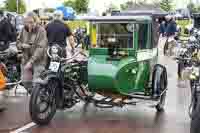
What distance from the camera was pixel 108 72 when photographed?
8289 millimetres

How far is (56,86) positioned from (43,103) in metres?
0.40

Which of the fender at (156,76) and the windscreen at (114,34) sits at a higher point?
the windscreen at (114,34)

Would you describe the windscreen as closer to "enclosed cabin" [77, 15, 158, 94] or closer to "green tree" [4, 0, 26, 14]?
"enclosed cabin" [77, 15, 158, 94]

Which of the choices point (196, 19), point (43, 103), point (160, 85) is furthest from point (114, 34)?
point (196, 19)

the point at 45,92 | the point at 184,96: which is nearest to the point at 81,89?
the point at 45,92

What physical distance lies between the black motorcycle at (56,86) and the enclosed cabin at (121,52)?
31 cm

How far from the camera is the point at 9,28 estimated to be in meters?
13.9

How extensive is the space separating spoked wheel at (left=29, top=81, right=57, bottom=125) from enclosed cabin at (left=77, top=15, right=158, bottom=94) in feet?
2.30

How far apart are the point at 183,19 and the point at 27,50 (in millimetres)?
43810

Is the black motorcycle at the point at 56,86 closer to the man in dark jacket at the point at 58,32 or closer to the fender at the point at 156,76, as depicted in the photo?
the fender at the point at 156,76

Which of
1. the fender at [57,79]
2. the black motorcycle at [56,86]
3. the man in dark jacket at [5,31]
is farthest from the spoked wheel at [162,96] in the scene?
the man in dark jacket at [5,31]

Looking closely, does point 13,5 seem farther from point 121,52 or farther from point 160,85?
point 121,52

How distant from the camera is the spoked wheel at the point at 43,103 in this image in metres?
7.82

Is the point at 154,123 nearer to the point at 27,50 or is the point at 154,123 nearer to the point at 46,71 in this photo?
the point at 46,71
